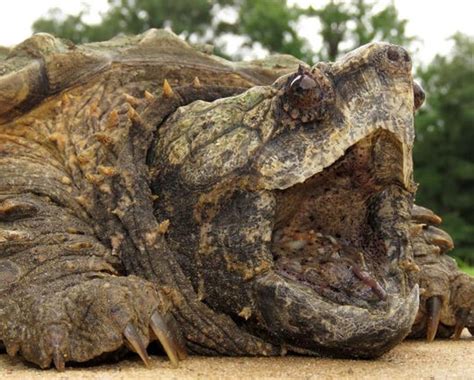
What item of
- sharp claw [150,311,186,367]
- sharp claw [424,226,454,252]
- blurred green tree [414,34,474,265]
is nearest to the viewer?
sharp claw [150,311,186,367]

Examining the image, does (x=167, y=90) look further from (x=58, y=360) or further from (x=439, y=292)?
(x=439, y=292)

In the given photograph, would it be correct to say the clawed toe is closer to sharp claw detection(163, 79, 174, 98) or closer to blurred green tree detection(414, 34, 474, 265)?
sharp claw detection(163, 79, 174, 98)

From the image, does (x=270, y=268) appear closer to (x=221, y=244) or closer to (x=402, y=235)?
(x=221, y=244)

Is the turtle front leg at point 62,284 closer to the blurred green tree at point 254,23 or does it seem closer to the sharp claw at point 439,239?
the sharp claw at point 439,239

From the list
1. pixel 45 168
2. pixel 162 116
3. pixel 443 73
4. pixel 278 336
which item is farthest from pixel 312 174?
pixel 443 73

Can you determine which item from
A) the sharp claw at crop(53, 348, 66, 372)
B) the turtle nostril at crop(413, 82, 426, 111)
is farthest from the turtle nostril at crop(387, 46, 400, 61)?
the sharp claw at crop(53, 348, 66, 372)

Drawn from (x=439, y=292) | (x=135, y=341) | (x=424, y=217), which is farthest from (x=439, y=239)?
(x=135, y=341)

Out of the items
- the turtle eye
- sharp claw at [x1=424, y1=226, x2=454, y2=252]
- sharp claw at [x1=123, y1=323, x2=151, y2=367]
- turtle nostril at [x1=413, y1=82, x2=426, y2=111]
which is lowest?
sharp claw at [x1=123, y1=323, x2=151, y2=367]

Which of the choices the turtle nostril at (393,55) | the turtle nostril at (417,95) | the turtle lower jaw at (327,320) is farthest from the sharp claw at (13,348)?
the turtle nostril at (417,95)
